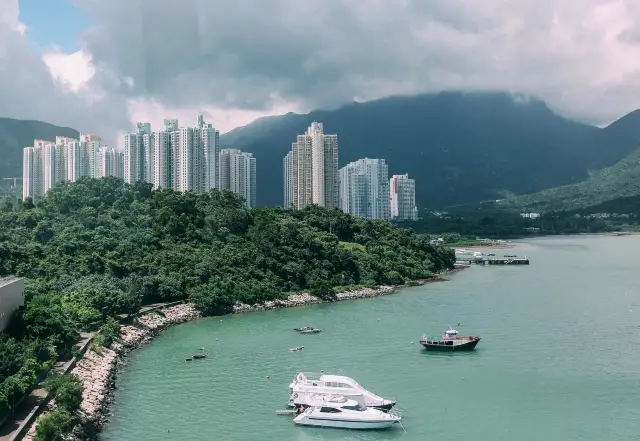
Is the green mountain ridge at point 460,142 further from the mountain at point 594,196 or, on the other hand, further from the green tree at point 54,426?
the green tree at point 54,426

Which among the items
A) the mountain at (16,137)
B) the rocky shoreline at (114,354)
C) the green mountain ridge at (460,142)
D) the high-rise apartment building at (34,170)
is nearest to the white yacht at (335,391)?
the rocky shoreline at (114,354)

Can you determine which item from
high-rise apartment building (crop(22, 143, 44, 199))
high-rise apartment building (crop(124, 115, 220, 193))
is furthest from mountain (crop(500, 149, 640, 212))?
high-rise apartment building (crop(22, 143, 44, 199))

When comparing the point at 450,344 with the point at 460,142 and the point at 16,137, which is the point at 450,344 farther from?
the point at 460,142

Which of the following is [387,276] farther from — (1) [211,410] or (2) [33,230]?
(1) [211,410]

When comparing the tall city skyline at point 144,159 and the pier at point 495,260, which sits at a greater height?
the tall city skyline at point 144,159

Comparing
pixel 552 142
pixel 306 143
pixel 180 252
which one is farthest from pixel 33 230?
pixel 552 142

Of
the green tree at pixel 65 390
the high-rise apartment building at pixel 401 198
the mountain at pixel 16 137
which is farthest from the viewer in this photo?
the high-rise apartment building at pixel 401 198

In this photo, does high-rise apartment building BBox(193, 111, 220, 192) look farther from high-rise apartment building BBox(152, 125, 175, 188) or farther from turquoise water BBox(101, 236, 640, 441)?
turquoise water BBox(101, 236, 640, 441)

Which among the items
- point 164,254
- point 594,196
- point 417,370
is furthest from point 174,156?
point 594,196
